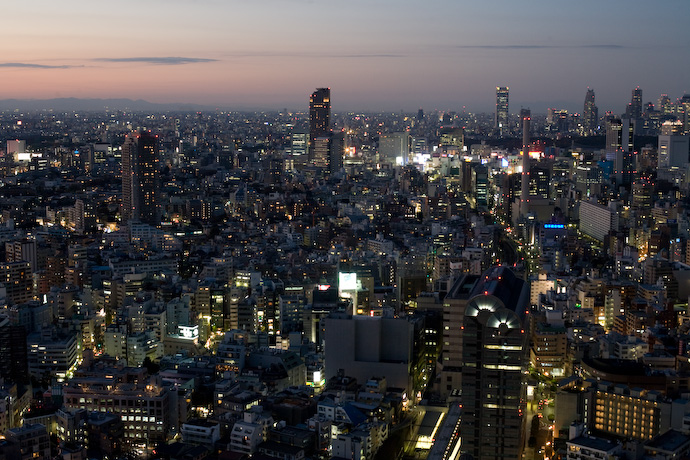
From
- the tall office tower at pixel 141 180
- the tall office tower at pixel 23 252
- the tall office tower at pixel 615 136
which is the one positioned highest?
the tall office tower at pixel 615 136

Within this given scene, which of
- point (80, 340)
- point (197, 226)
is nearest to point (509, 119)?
point (197, 226)

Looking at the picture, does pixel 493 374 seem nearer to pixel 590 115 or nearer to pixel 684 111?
pixel 684 111

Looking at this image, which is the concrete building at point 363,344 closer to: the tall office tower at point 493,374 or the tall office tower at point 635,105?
the tall office tower at point 493,374

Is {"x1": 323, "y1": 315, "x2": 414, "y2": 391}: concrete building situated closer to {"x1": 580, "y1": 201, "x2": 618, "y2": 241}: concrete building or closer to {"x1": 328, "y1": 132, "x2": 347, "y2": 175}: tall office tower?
{"x1": 580, "y1": 201, "x2": 618, "y2": 241}: concrete building

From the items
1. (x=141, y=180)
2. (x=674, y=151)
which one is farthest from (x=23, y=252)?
(x=674, y=151)

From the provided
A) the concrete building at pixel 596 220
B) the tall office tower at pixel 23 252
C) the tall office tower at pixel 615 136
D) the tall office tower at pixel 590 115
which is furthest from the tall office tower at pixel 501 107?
the tall office tower at pixel 23 252

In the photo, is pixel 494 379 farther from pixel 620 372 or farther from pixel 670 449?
pixel 620 372
